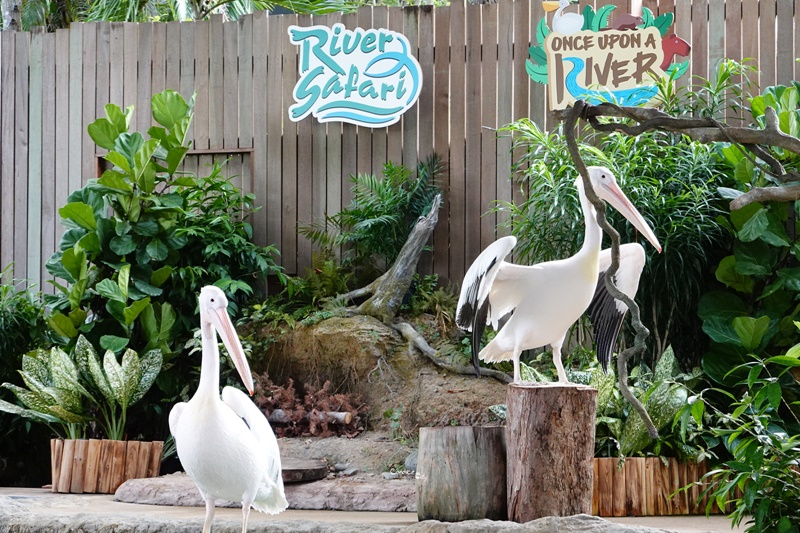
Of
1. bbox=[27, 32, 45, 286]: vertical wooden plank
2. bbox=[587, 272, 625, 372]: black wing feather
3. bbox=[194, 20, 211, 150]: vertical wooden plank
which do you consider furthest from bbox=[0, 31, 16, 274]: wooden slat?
bbox=[587, 272, 625, 372]: black wing feather

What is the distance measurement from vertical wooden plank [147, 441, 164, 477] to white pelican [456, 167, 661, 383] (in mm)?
2674

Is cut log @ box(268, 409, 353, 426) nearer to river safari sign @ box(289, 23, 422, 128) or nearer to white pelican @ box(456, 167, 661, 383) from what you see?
white pelican @ box(456, 167, 661, 383)

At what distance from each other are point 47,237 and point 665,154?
516cm

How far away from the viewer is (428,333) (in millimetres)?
6645

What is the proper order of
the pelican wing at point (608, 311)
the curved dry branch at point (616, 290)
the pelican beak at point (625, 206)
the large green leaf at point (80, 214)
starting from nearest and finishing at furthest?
the curved dry branch at point (616, 290) < the pelican beak at point (625, 206) < the pelican wing at point (608, 311) < the large green leaf at point (80, 214)

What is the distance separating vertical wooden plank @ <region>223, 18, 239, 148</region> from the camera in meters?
7.61

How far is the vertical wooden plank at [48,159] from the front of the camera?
777 centimetres

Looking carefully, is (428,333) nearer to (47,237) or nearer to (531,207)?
(531,207)

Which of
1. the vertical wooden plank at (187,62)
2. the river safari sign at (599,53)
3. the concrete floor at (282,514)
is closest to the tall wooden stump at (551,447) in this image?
the concrete floor at (282,514)

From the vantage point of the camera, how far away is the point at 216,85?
302 inches

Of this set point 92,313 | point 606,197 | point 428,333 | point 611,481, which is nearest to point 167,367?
point 92,313

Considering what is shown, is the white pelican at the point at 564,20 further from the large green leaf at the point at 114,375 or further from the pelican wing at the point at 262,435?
the pelican wing at the point at 262,435

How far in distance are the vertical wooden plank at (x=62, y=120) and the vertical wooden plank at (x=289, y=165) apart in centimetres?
194

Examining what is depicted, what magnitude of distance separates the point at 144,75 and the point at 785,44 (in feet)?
16.9
